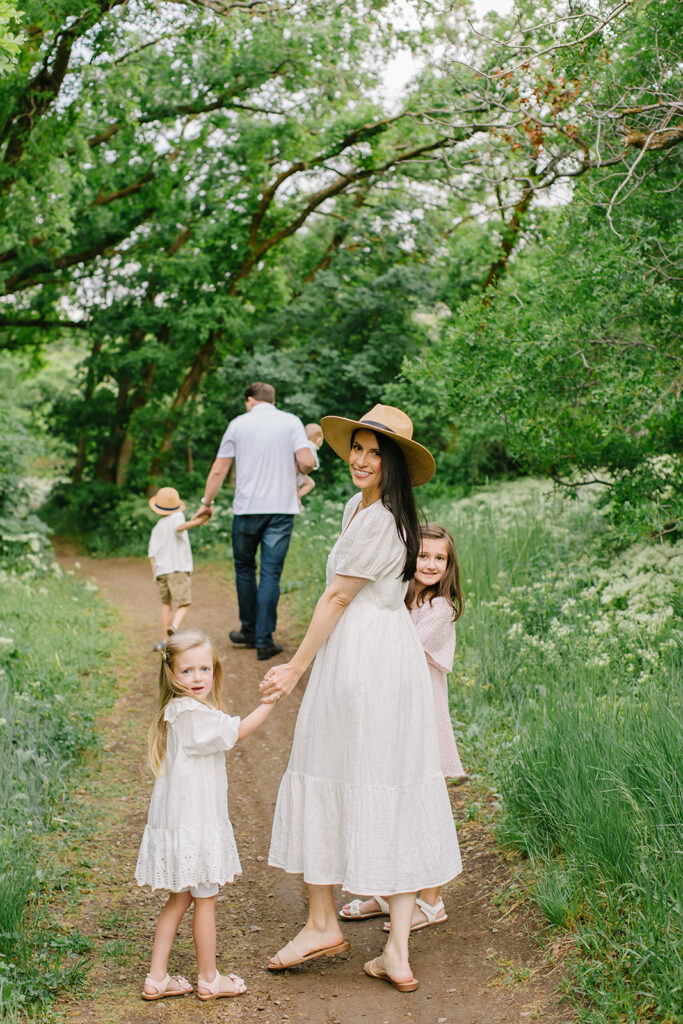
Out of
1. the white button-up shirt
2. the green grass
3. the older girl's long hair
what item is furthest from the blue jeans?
the older girl's long hair

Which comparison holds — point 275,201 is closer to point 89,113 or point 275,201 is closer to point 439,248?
point 439,248

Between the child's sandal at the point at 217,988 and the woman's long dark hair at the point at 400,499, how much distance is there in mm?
1630

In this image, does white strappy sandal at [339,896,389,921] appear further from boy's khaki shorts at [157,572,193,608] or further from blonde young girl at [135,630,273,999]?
boy's khaki shorts at [157,572,193,608]

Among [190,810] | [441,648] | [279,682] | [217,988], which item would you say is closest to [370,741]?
[279,682]

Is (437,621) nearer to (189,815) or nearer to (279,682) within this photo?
(279,682)

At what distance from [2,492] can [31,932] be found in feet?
29.7

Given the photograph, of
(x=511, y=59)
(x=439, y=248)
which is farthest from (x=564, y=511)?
(x=439, y=248)

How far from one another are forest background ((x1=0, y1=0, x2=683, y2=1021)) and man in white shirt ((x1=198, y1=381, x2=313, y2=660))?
1304mm

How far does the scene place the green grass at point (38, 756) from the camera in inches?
134

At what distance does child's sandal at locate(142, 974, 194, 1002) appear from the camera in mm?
3375

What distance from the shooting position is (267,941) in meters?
4.02

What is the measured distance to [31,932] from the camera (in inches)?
142

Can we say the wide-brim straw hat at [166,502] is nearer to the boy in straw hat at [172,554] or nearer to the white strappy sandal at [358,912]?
the boy in straw hat at [172,554]

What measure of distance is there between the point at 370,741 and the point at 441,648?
82 centimetres
